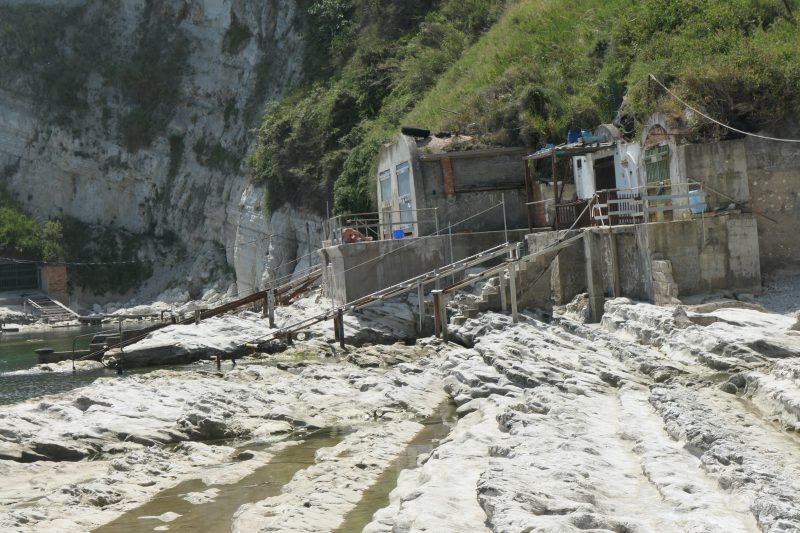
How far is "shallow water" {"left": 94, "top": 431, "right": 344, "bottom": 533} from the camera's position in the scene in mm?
10812

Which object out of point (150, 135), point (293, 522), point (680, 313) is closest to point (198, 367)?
point (680, 313)

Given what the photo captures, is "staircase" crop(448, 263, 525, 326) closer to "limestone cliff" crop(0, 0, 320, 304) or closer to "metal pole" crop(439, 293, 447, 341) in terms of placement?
"metal pole" crop(439, 293, 447, 341)

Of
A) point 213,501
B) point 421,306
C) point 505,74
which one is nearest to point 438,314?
point 421,306

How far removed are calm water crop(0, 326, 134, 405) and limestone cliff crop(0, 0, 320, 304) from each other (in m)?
17.1

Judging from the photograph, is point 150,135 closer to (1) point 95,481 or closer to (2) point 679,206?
(2) point 679,206

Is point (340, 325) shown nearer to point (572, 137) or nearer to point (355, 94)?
point (572, 137)

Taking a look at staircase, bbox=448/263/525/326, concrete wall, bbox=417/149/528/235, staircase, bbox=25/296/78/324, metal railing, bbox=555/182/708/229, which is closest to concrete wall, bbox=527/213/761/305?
metal railing, bbox=555/182/708/229

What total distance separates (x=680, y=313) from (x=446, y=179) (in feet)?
44.9

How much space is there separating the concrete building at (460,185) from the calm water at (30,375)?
427 inches

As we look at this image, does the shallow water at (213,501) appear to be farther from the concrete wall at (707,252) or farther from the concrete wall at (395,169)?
the concrete wall at (395,169)

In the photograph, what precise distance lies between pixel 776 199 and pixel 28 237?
55.8 meters

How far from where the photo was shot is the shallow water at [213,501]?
10812 millimetres

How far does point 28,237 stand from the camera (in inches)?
2699

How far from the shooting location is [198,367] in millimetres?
26875
